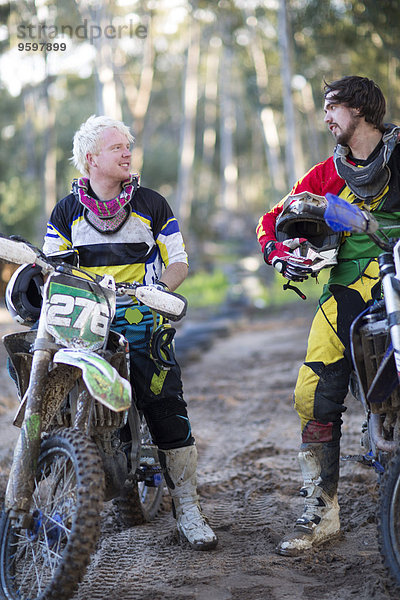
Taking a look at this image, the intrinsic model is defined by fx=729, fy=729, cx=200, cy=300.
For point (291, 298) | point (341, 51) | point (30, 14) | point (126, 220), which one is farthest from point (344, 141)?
point (30, 14)

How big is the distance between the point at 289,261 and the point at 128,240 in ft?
2.78

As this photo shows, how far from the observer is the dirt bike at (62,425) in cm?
274

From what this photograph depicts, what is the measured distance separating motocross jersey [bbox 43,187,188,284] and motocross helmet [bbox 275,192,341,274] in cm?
57

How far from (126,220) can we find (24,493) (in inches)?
58.3

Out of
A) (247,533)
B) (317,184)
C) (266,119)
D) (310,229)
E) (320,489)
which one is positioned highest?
(266,119)

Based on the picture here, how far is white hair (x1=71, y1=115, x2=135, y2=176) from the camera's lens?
3666 mm

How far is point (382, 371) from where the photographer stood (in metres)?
2.95

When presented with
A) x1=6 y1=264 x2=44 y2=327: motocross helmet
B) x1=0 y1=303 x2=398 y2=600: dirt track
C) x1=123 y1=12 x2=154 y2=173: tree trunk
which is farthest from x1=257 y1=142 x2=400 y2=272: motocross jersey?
x1=123 y1=12 x2=154 y2=173: tree trunk

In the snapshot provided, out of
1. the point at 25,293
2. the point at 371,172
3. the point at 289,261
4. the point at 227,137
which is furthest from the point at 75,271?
the point at 227,137

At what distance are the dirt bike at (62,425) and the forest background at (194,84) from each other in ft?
6.97

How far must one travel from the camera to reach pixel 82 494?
2.71 metres

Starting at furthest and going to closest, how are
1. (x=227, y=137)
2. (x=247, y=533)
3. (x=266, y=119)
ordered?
(x=227, y=137)
(x=266, y=119)
(x=247, y=533)

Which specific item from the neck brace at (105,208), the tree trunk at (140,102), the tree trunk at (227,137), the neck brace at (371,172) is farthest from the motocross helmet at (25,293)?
the tree trunk at (227,137)

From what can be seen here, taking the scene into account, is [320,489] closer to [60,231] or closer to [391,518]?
[391,518]
